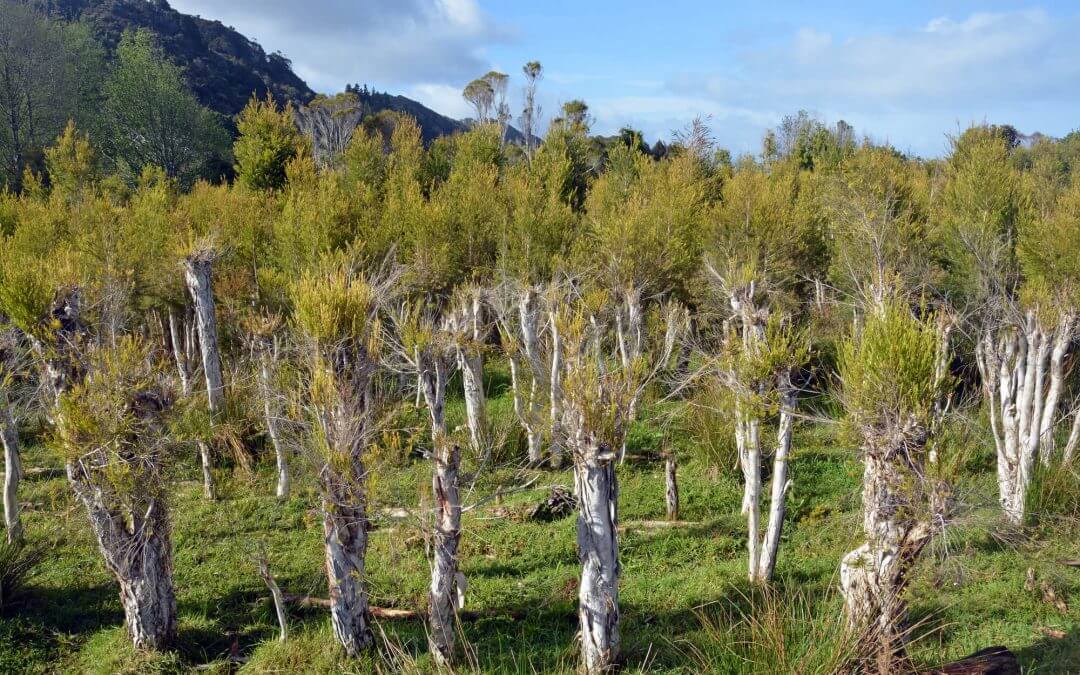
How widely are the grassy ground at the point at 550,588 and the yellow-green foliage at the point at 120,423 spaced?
100 centimetres

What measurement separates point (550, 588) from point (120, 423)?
5.37 meters

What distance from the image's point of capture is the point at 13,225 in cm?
1906

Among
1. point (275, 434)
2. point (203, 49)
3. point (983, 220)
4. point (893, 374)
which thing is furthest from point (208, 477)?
point (203, 49)

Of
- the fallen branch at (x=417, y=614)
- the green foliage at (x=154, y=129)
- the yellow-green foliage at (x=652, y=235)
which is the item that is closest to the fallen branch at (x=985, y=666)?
Answer: the fallen branch at (x=417, y=614)

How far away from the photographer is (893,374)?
511 cm

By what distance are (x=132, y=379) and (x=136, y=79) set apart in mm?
39507

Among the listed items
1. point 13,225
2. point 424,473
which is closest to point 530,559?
point 424,473

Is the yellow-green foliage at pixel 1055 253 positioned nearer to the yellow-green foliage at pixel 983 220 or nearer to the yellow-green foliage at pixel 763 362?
the yellow-green foliage at pixel 983 220

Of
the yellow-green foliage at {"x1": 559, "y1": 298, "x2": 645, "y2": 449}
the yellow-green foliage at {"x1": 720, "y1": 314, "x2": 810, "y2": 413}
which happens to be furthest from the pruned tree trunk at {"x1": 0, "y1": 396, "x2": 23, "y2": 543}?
the yellow-green foliage at {"x1": 720, "y1": 314, "x2": 810, "y2": 413}

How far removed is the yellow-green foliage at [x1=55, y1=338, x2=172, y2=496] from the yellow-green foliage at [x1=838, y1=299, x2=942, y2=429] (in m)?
6.76

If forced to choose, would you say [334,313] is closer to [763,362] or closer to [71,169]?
[763,362]

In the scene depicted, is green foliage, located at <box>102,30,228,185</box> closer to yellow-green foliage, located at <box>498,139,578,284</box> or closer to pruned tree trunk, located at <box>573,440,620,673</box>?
yellow-green foliage, located at <box>498,139,578,284</box>

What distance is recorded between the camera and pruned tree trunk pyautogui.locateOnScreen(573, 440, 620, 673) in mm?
5973

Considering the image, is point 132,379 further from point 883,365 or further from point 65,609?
point 883,365
